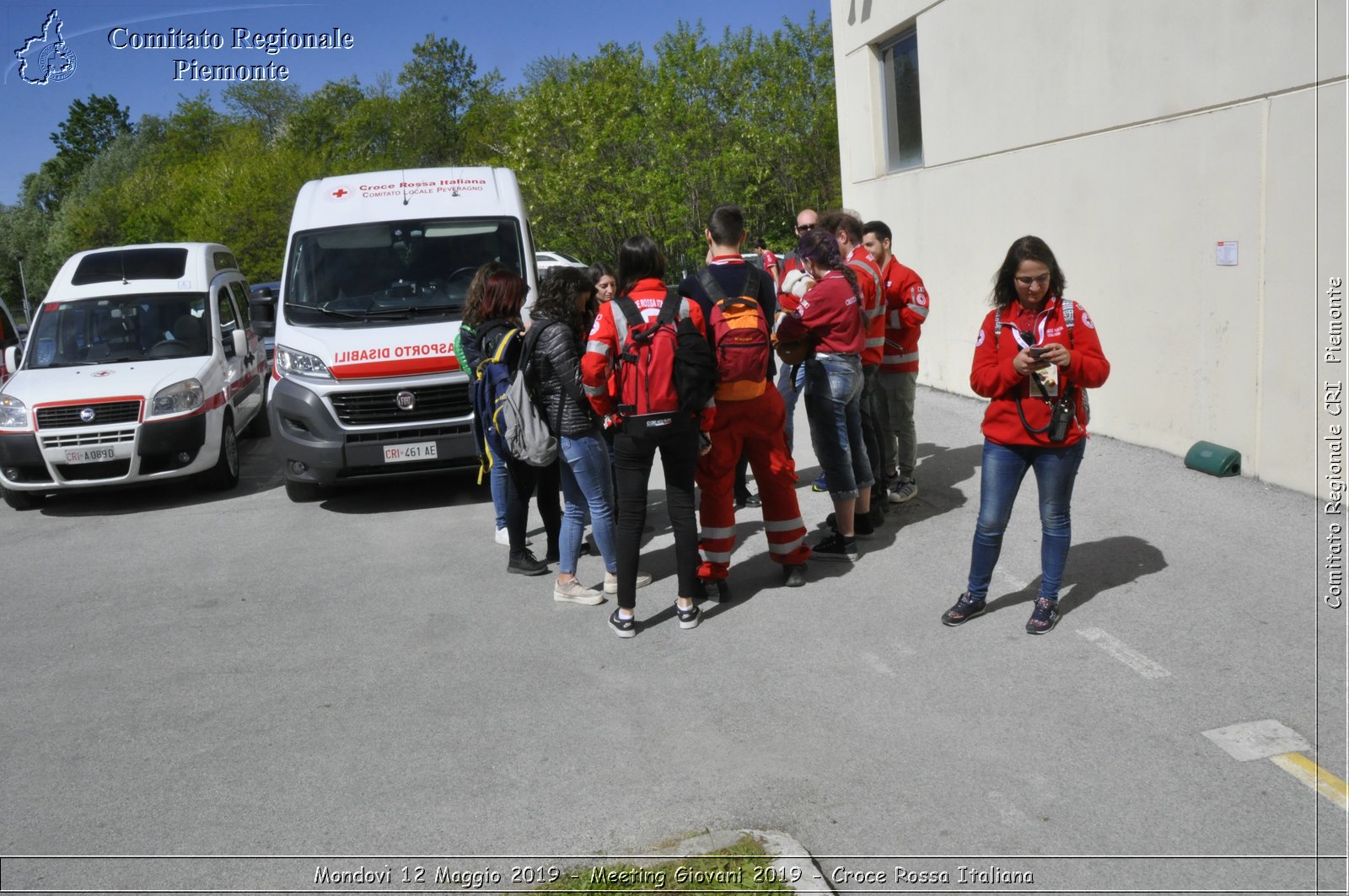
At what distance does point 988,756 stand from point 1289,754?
3.51 ft

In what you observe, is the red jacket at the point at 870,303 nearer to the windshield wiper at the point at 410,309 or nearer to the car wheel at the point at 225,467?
the windshield wiper at the point at 410,309

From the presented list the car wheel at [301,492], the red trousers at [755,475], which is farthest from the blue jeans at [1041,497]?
the car wheel at [301,492]

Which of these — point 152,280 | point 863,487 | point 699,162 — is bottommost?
point 863,487

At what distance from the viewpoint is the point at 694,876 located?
3.47 m

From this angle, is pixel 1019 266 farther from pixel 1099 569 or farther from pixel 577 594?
pixel 577 594

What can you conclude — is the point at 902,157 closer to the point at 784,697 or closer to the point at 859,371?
the point at 859,371

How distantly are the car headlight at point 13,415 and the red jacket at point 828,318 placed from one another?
7070 millimetres

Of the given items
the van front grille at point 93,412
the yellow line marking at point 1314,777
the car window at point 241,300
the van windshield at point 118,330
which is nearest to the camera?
the yellow line marking at point 1314,777

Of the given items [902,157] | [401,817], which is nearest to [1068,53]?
[902,157]

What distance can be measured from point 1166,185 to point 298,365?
6.76 metres

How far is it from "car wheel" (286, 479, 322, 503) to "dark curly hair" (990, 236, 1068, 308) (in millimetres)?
6746

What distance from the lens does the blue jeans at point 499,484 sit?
7.03 m

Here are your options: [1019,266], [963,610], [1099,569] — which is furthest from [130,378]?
[1099,569]

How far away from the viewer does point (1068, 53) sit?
8.84m
